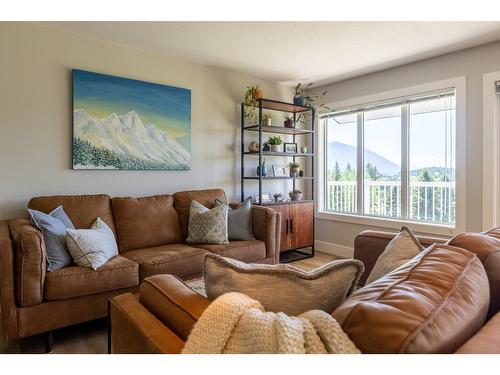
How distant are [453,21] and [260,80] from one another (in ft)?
7.51

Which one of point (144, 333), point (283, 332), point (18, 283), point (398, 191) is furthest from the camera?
point (398, 191)

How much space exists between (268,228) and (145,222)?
1184 millimetres

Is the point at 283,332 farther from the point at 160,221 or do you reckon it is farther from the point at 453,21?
the point at 453,21

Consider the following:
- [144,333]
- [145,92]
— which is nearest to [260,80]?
[145,92]

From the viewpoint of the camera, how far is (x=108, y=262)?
7.49 ft

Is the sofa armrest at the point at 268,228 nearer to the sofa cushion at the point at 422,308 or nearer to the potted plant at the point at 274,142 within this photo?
the potted plant at the point at 274,142

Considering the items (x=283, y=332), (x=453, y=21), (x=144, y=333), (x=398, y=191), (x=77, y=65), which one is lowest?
(x=144, y=333)

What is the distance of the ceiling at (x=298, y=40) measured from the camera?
2740 mm

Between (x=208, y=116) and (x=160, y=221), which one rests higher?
(x=208, y=116)

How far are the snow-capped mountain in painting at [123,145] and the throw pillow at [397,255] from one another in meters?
2.65

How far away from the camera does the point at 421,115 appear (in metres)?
3.66

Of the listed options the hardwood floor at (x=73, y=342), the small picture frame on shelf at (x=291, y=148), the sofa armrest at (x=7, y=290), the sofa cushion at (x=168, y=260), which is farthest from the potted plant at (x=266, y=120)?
the sofa armrest at (x=7, y=290)
